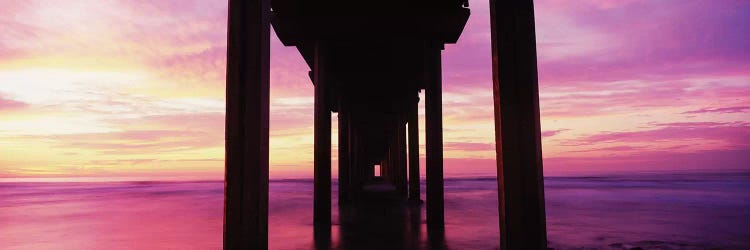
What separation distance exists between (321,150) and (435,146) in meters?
2.84

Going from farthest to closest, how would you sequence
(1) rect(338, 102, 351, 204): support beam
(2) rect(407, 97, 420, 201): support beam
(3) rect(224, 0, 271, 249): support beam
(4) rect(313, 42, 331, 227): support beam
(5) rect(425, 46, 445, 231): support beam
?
(1) rect(338, 102, 351, 204): support beam
(2) rect(407, 97, 420, 201): support beam
(4) rect(313, 42, 331, 227): support beam
(5) rect(425, 46, 445, 231): support beam
(3) rect(224, 0, 271, 249): support beam

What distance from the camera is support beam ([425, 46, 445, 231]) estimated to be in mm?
10891

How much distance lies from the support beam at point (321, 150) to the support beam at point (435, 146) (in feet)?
8.21

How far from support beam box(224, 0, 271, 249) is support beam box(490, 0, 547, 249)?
2.23 m

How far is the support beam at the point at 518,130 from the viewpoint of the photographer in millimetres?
4137

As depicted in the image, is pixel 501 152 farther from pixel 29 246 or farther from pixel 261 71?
pixel 29 246

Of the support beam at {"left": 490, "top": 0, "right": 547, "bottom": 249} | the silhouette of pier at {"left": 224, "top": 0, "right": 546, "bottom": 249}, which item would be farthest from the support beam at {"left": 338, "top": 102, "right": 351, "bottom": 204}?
the support beam at {"left": 490, "top": 0, "right": 547, "bottom": 249}

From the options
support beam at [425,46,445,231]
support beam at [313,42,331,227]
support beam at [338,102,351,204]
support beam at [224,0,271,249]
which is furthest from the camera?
support beam at [338,102,351,204]

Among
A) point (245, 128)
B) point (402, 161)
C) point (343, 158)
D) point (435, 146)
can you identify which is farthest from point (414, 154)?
point (245, 128)

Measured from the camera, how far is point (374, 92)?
18.6 metres

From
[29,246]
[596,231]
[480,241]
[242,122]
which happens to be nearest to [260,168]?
[242,122]

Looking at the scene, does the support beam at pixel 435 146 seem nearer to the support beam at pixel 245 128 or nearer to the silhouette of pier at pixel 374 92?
the silhouette of pier at pixel 374 92

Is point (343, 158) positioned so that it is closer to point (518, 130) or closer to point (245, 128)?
point (245, 128)

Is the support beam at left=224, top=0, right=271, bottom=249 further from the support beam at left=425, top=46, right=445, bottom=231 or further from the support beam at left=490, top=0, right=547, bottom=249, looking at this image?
the support beam at left=425, top=46, right=445, bottom=231
